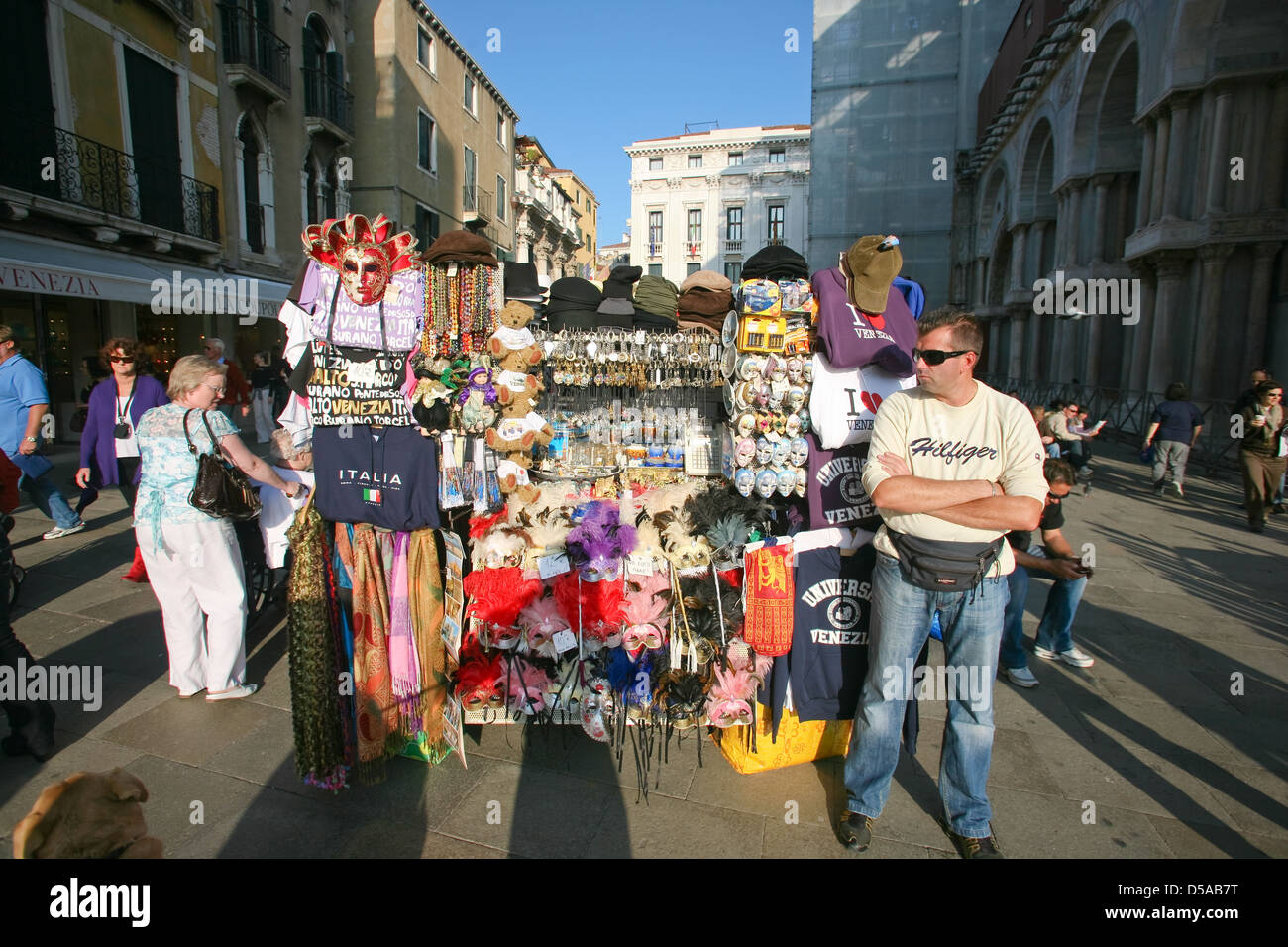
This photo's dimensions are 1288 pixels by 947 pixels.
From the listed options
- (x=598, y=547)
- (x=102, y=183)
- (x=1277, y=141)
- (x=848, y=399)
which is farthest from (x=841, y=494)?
(x=102, y=183)

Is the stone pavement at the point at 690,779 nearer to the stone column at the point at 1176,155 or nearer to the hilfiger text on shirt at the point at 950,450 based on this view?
the hilfiger text on shirt at the point at 950,450

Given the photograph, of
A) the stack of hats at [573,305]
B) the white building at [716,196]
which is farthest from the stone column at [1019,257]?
the white building at [716,196]

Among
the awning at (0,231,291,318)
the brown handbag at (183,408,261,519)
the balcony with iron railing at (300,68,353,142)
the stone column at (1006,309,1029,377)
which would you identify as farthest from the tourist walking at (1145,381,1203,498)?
the balcony with iron railing at (300,68,353,142)

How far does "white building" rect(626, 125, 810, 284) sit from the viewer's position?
152ft

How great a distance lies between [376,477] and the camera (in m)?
2.99

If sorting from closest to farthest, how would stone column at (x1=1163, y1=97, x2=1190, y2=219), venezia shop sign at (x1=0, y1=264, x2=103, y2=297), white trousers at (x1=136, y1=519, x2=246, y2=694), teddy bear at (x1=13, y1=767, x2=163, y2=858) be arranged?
teddy bear at (x1=13, y1=767, x2=163, y2=858)
white trousers at (x1=136, y1=519, x2=246, y2=694)
venezia shop sign at (x1=0, y1=264, x2=103, y2=297)
stone column at (x1=1163, y1=97, x2=1190, y2=219)

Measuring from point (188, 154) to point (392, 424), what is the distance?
46.5 ft

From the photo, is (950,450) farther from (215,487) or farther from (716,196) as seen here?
(716,196)

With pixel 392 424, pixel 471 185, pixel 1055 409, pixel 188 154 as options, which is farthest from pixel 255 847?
pixel 471 185

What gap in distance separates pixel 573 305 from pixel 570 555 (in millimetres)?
2341

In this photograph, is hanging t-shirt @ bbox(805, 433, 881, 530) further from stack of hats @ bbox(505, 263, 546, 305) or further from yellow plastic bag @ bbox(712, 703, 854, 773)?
stack of hats @ bbox(505, 263, 546, 305)

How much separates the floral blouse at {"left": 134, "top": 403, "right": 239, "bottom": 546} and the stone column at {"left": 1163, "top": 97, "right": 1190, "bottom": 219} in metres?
14.6

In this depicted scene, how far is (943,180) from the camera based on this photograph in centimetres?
2761

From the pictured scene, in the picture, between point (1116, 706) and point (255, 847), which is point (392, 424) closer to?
point (255, 847)
